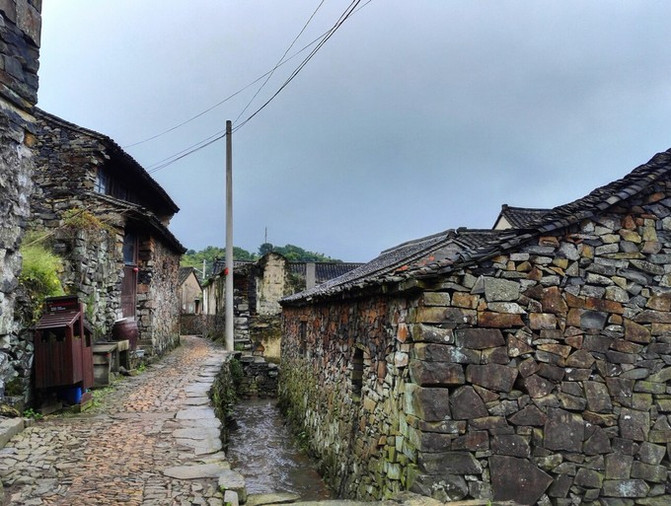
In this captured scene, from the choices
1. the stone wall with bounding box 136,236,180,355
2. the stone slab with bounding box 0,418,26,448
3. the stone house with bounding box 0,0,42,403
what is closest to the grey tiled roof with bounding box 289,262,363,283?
the stone wall with bounding box 136,236,180,355

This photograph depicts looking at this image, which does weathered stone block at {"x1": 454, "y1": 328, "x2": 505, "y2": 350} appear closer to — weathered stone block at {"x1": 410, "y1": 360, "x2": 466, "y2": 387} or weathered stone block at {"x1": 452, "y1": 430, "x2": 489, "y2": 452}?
weathered stone block at {"x1": 410, "y1": 360, "x2": 466, "y2": 387}

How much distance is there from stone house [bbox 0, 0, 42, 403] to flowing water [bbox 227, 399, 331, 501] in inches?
204

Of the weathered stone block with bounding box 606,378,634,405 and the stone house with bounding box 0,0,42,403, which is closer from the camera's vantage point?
the stone house with bounding box 0,0,42,403

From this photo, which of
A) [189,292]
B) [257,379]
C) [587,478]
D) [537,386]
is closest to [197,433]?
[537,386]

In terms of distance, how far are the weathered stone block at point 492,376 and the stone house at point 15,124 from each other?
4169 mm

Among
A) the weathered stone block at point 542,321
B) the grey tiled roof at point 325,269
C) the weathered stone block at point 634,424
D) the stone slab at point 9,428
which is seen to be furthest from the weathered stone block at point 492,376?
the grey tiled roof at point 325,269

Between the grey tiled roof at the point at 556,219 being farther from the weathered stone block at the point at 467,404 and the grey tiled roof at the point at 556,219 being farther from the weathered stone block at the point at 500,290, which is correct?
the weathered stone block at the point at 467,404

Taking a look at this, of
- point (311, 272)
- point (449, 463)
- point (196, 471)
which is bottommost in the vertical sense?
point (196, 471)

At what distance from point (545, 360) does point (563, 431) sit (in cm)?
72

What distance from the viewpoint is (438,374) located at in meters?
4.91

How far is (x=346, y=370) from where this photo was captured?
25.9 ft

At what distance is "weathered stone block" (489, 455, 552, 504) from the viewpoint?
4.93m

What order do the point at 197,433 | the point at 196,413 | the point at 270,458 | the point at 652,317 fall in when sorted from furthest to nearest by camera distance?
the point at 270,458 → the point at 196,413 → the point at 197,433 → the point at 652,317

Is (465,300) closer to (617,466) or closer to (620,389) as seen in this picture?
(620,389)
